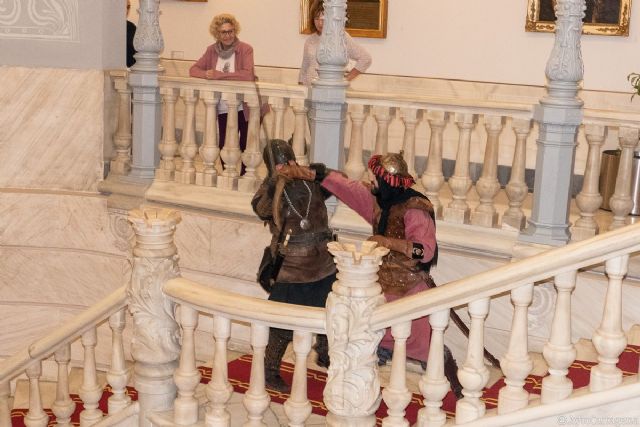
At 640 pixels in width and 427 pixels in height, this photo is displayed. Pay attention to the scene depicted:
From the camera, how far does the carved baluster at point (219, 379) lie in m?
5.42

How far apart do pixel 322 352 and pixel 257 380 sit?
1629mm

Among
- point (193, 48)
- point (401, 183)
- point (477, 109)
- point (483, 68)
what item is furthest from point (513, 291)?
point (193, 48)

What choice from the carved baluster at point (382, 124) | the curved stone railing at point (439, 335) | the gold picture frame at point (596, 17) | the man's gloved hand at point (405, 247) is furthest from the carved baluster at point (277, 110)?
the gold picture frame at point (596, 17)

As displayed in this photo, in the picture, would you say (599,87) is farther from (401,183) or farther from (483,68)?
(401,183)

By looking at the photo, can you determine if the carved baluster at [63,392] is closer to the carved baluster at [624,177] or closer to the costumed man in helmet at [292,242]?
the costumed man in helmet at [292,242]

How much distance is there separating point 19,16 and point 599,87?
5.06m

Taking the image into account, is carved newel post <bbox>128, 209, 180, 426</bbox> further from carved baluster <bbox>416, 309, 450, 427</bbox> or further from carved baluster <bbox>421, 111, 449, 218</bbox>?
carved baluster <bbox>421, 111, 449, 218</bbox>

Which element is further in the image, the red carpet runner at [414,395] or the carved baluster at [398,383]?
the red carpet runner at [414,395]

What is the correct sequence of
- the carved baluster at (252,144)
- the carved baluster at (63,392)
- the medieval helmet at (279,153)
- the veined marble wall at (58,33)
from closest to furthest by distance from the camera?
the carved baluster at (63,392) → the medieval helmet at (279,153) → the carved baluster at (252,144) → the veined marble wall at (58,33)

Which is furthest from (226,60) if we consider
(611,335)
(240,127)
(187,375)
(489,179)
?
(611,335)

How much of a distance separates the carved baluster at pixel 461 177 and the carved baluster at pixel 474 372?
2.60 m

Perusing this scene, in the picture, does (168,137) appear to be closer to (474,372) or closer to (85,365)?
(85,365)

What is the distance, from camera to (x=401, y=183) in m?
6.40

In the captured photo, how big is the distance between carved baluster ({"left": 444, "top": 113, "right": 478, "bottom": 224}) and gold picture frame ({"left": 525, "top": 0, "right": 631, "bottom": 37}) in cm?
318
